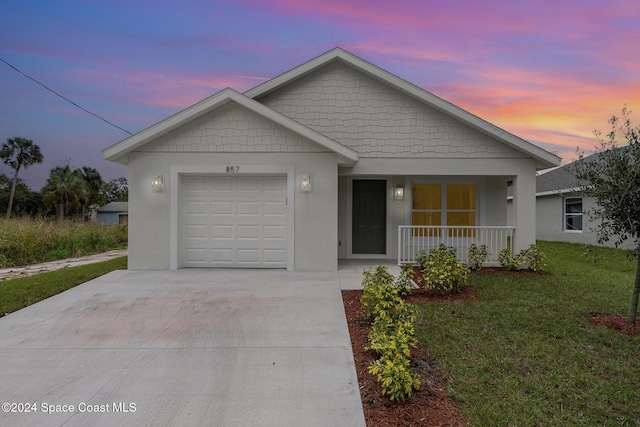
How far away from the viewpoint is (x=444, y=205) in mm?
11109

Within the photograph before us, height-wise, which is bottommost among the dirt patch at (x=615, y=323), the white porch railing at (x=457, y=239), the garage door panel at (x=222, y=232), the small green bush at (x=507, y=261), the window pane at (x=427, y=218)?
the dirt patch at (x=615, y=323)

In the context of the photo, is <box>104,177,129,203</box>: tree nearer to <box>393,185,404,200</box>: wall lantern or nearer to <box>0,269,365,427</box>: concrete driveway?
<box>393,185,404,200</box>: wall lantern

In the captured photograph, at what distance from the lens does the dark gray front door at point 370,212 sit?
11188 mm

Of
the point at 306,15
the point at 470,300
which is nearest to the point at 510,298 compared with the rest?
the point at 470,300

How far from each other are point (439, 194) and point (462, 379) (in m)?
8.13

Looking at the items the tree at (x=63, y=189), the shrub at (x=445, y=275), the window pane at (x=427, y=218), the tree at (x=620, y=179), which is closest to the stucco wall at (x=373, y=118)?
the window pane at (x=427, y=218)

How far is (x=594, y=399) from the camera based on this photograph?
3301 millimetres

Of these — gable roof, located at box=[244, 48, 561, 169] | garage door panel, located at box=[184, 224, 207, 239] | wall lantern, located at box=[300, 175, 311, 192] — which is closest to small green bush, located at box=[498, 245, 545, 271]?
gable roof, located at box=[244, 48, 561, 169]

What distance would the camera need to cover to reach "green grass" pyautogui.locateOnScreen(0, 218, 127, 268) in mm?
12625

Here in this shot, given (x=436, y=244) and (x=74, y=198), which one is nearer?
(x=436, y=244)

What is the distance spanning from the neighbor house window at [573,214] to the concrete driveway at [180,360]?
15.8 m

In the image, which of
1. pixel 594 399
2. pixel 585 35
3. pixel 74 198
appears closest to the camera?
pixel 594 399

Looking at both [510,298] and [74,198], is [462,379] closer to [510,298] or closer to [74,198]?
[510,298]

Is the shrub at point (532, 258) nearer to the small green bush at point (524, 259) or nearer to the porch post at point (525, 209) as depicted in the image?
the small green bush at point (524, 259)
